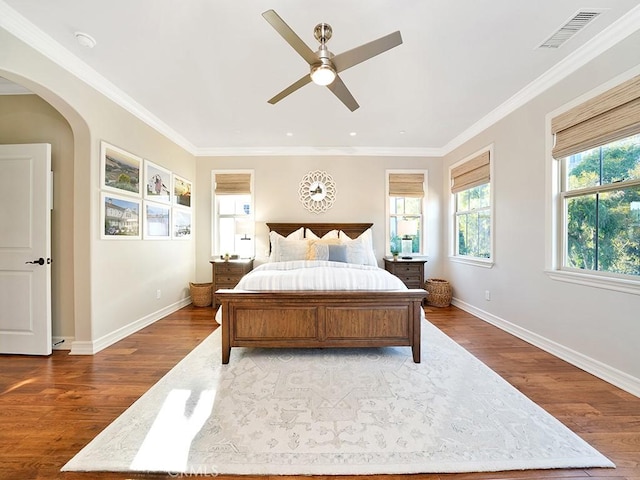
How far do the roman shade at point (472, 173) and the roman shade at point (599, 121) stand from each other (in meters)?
1.11

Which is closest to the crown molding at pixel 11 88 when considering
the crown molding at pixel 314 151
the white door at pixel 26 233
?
the white door at pixel 26 233

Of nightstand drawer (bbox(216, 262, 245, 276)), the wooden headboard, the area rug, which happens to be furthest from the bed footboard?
the wooden headboard

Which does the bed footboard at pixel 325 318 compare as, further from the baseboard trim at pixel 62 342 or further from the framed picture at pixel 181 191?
the framed picture at pixel 181 191

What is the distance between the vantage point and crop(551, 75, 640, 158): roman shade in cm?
209

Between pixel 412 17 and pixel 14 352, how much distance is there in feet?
15.7

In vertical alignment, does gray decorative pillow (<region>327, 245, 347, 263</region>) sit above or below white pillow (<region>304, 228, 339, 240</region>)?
below

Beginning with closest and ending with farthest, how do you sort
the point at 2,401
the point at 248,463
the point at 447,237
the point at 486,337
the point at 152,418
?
the point at 248,463
the point at 152,418
the point at 2,401
the point at 486,337
the point at 447,237

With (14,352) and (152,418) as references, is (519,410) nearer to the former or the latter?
(152,418)

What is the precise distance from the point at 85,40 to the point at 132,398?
9.58 ft

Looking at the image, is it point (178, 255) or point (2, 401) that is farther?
point (178, 255)

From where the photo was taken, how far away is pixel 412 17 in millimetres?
2033

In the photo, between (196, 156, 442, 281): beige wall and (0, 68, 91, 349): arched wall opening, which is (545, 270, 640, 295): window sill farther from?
(0, 68, 91, 349): arched wall opening

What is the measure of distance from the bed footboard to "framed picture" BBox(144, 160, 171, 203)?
2.17 metres

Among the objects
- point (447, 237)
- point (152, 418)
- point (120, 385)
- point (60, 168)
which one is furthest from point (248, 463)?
point (447, 237)
